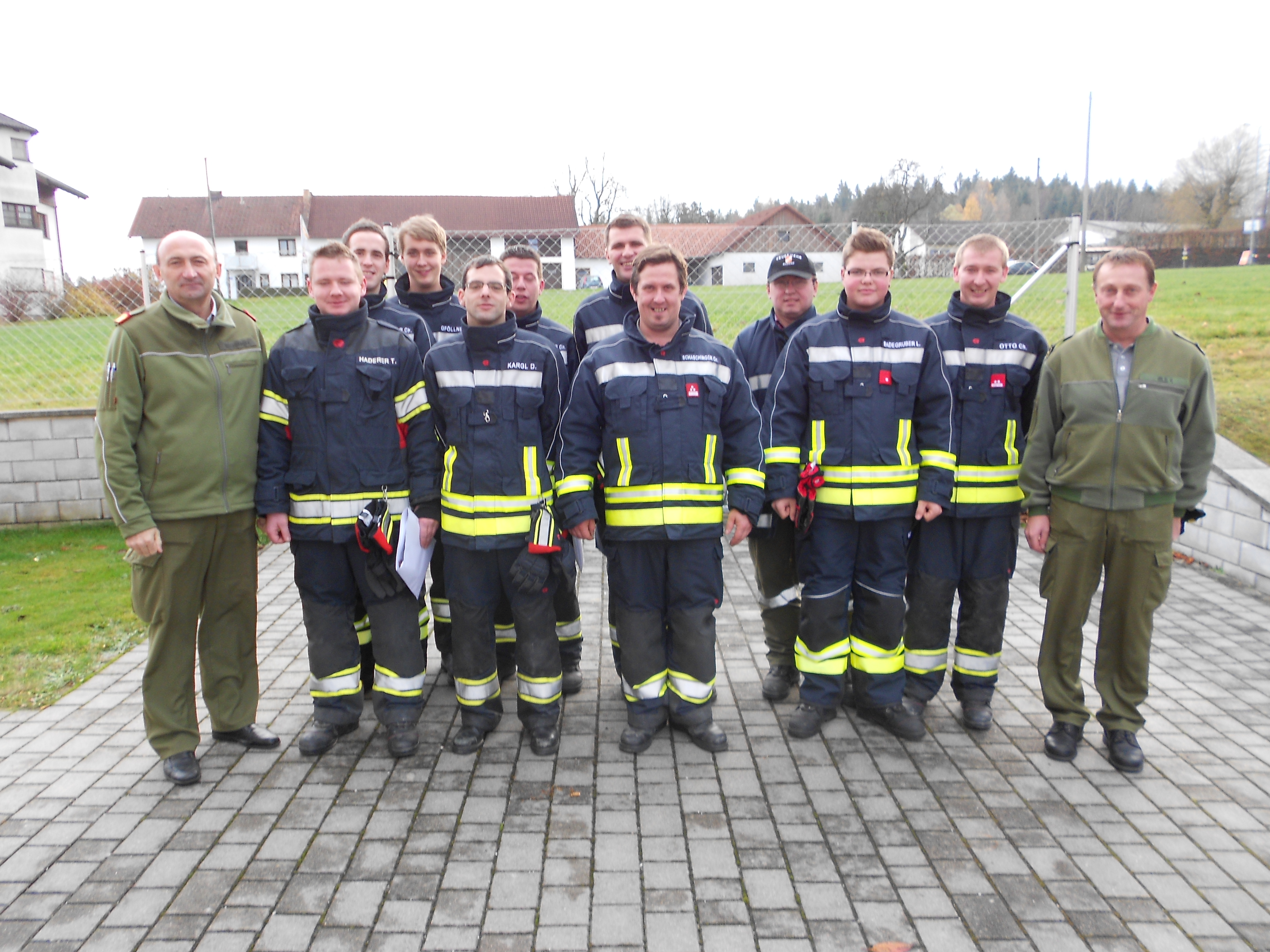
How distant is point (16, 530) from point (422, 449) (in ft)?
20.9

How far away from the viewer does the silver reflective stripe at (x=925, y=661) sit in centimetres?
433

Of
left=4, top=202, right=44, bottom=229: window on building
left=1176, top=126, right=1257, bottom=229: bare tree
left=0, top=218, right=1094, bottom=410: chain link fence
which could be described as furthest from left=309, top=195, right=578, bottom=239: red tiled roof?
left=0, top=218, right=1094, bottom=410: chain link fence

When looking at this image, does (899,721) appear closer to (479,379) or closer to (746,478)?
(746,478)

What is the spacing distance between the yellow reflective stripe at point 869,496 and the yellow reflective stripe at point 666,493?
0.59m

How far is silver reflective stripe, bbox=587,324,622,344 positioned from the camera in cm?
478

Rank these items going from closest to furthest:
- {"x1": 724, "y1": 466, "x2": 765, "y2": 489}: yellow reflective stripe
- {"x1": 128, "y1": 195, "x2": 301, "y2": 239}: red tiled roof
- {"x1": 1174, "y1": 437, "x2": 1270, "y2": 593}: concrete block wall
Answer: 1. {"x1": 724, "y1": 466, "x2": 765, "y2": 489}: yellow reflective stripe
2. {"x1": 1174, "y1": 437, "x2": 1270, "y2": 593}: concrete block wall
3. {"x1": 128, "y1": 195, "x2": 301, "y2": 239}: red tiled roof

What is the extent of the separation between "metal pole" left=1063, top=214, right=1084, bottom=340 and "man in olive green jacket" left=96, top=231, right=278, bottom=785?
21.3 ft

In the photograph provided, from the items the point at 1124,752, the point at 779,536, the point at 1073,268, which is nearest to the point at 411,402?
the point at 779,536

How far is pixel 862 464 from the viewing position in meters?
4.02

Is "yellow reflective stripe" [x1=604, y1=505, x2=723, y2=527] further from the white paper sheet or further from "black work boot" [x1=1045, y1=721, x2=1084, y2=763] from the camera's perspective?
"black work boot" [x1=1045, y1=721, x2=1084, y2=763]

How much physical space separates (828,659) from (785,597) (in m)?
0.56

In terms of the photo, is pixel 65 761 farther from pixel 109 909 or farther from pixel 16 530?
pixel 16 530

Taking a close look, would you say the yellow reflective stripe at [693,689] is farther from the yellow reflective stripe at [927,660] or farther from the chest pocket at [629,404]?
the chest pocket at [629,404]

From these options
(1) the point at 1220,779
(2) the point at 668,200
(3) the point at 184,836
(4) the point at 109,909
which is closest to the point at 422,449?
(3) the point at 184,836
